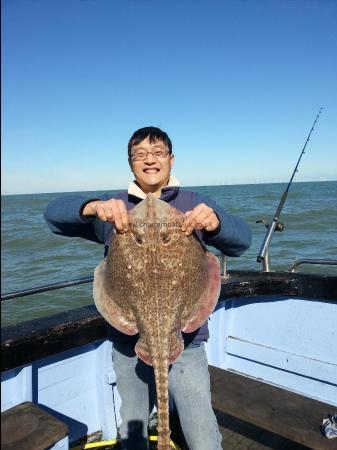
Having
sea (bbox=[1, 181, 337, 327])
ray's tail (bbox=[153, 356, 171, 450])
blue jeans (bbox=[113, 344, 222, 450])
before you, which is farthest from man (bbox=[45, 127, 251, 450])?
sea (bbox=[1, 181, 337, 327])

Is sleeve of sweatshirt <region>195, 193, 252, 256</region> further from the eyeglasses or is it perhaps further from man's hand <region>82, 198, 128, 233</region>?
man's hand <region>82, 198, 128, 233</region>

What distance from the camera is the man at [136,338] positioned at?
268cm

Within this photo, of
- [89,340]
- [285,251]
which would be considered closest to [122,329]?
[89,340]

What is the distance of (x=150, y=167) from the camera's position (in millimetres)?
2770

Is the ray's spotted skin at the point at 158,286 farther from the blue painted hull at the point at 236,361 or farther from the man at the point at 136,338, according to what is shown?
the blue painted hull at the point at 236,361

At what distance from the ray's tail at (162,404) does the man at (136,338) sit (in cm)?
45

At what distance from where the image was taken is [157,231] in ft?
7.22

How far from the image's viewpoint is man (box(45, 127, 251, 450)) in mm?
2684

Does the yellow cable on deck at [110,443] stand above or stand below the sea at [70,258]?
above

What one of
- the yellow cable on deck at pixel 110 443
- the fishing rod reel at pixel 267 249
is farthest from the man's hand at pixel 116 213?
the fishing rod reel at pixel 267 249

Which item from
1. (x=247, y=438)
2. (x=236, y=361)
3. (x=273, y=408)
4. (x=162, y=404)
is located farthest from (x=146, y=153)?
(x=236, y=361)

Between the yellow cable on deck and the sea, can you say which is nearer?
the yellow cable on deck

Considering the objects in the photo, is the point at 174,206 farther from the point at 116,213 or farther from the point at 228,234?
the point at 116,213

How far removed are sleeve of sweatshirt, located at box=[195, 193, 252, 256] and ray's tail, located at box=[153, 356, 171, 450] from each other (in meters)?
0.83
